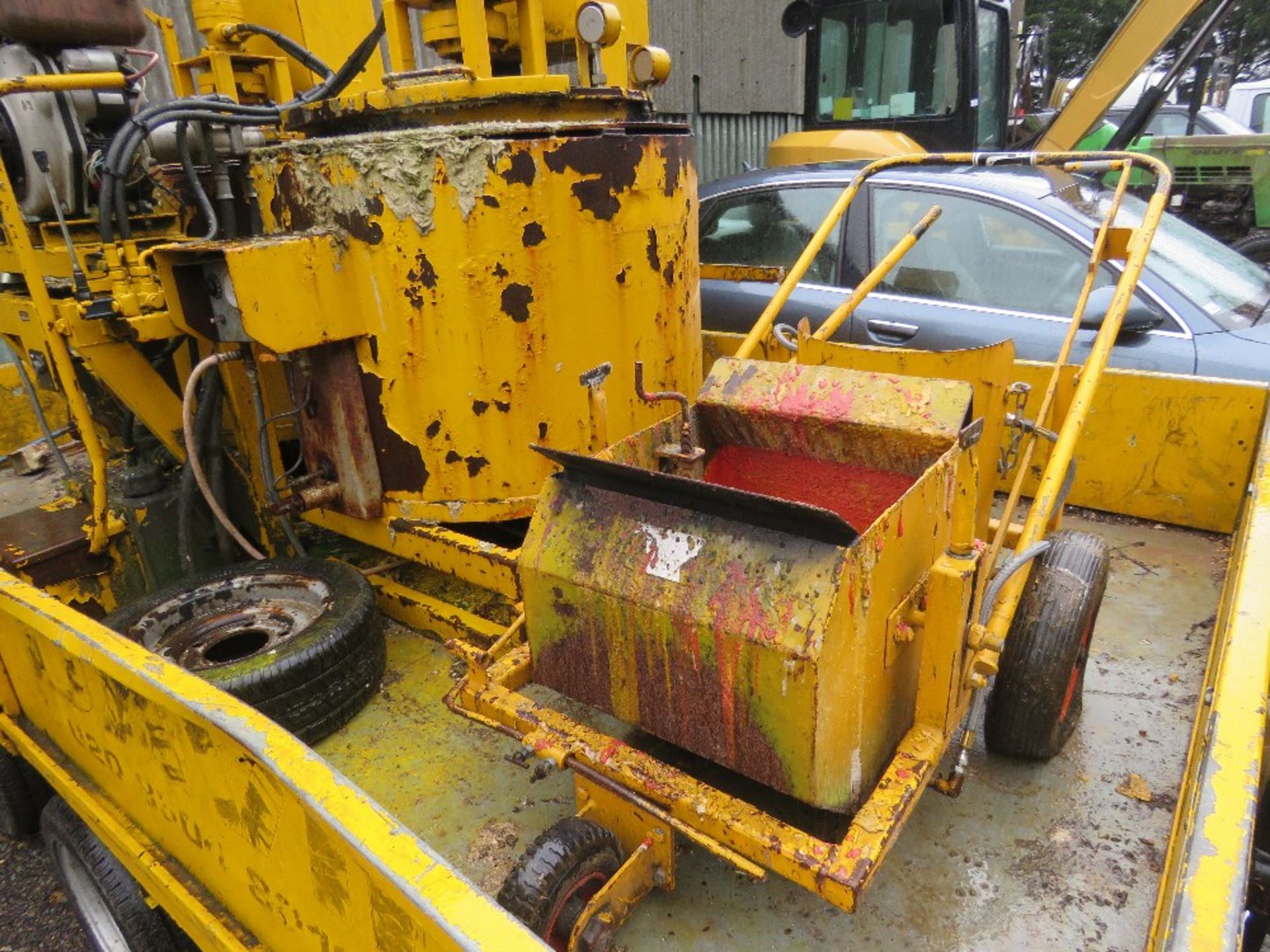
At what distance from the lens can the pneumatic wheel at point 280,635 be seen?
2.41 meters

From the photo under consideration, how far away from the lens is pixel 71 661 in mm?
2027

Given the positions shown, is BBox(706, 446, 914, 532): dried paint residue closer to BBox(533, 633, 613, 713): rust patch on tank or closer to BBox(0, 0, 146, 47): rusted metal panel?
BBox(533, 633, 613, 713): rust patch on tank

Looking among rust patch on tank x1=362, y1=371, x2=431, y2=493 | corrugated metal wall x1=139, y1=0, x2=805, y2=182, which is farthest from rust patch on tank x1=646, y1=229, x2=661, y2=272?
corrugated metal wall x1=139, y1=0, x2=805, y2=182

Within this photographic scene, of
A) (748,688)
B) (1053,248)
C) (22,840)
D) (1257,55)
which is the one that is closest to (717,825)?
(748,688)

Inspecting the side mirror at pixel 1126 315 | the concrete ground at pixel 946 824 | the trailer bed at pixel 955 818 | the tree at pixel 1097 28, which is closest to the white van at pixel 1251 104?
the tree at pixel 1097 28

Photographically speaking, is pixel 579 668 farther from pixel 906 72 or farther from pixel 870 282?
pixel 906 72

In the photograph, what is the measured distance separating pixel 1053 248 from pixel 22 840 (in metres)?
4.88

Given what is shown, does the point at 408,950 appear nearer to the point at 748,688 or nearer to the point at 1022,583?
the point at 748,688

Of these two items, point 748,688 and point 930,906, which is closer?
point 748,688

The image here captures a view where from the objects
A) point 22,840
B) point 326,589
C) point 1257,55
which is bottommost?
point 22,840

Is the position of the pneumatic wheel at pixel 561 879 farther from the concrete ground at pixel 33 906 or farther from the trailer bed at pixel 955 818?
the concrete ground at pixel 33 906

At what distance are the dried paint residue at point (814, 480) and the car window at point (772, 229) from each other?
8.19 feet

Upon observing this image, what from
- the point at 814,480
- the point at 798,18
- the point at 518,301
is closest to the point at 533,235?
the point at 518,301

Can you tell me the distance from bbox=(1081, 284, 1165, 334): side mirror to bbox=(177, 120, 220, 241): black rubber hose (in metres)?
3.35
